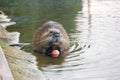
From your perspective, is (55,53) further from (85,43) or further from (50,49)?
(85,43)

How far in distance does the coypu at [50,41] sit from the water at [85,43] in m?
0.26

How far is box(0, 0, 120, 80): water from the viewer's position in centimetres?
1027

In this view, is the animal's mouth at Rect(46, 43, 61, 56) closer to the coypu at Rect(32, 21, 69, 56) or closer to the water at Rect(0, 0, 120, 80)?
the coypu at Rect(32, 21, 69, 56)

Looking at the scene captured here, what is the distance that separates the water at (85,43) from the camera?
10.3 meters

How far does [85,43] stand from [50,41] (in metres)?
2.21

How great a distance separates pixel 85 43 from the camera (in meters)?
14.0

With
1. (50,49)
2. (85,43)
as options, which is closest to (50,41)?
(50,49)

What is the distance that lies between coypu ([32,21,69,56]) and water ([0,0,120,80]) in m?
0.26

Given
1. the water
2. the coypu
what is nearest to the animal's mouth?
the coypu

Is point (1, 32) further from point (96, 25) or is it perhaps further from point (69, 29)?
point (96, 25)

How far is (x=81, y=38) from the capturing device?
14.9m

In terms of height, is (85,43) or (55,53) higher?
(55,53)

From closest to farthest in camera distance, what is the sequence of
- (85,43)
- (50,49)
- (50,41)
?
1. (50,41)
2. (50,49)
3. (85,43)

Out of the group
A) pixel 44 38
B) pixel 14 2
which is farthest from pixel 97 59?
pixel 14 2
